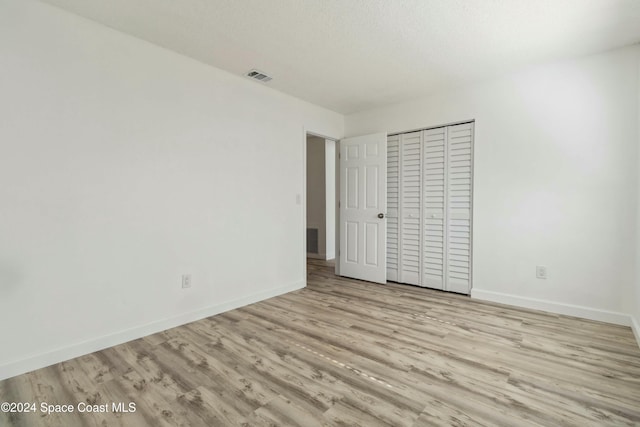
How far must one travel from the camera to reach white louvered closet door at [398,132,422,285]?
3.92 m

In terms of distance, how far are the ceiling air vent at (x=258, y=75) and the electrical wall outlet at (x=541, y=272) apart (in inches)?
134

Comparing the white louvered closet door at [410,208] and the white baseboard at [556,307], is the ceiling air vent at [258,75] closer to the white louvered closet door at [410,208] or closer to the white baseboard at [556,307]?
the white louvered closet door at [410,208]

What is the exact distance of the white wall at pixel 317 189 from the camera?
6121mm

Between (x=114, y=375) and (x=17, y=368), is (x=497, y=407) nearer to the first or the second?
(x=114, y=375)

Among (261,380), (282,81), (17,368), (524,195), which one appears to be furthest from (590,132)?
(17,368)

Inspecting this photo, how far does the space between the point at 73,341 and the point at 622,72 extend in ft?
16.2

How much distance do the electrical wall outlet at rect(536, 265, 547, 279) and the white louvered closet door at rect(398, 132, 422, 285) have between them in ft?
4.09

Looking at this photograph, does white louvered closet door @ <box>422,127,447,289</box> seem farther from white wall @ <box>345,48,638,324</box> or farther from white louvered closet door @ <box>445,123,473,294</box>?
white wall @ <box>345,48,638,324</box>

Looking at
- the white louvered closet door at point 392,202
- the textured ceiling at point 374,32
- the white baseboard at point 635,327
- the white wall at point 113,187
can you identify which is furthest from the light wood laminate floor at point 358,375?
the textured ceiling at point 374,32

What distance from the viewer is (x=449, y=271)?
145 inches

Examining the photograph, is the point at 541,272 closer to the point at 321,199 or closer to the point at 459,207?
the point at 459,207

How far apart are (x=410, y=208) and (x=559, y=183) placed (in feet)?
5.14

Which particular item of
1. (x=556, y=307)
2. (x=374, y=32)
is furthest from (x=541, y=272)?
(x=374, y=32)

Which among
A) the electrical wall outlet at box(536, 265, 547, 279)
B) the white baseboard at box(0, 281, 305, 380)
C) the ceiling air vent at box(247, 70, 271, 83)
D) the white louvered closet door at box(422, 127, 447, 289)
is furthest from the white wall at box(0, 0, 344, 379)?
the electrical wall outlet at box(536, 265, 547, 279)
